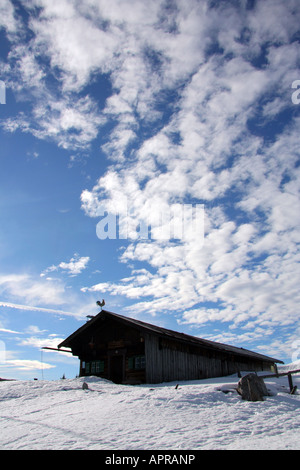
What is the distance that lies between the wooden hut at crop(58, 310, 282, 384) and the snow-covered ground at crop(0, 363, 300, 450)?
19.2ft

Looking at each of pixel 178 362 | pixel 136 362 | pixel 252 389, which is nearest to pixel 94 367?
pixel 136 362

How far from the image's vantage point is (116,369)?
21109mm

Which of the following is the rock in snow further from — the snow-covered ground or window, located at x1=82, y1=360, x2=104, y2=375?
window, located at x1=82, y1=360, x2=104, y2=375

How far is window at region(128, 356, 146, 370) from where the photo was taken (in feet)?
63.7

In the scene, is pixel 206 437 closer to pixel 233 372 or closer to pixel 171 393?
pixel 171 393

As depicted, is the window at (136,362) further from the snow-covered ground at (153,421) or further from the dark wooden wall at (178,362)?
the snow-covered ground at (153,421)

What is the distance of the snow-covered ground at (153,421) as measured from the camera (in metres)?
7.02

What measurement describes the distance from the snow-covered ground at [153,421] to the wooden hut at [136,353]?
19.2 ft

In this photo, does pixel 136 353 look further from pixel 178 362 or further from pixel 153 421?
pixel 153 421

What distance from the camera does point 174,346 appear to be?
67.8ft

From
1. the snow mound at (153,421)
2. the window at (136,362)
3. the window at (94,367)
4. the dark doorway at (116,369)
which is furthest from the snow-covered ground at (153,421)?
the window at (94,367)

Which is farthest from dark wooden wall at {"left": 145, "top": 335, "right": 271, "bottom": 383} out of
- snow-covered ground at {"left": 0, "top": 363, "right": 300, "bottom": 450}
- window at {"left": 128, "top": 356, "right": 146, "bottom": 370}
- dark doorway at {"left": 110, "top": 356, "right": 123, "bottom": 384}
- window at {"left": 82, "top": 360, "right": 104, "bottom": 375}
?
snow-covered ground at {"left": 0, "top": 363, "right": 300, "bottom": 450}
